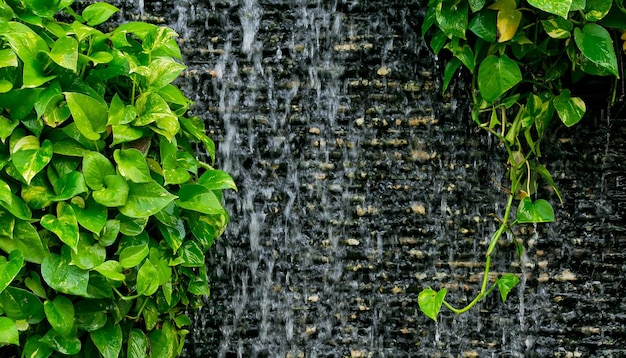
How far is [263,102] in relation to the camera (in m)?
1.29

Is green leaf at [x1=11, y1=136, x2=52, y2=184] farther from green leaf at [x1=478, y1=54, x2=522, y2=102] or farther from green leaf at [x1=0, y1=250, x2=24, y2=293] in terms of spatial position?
green leaf at [x1=478, y1=54, x2=522, y2=102]

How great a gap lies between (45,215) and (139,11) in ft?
2.06

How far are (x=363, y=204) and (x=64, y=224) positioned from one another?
0.65 meters

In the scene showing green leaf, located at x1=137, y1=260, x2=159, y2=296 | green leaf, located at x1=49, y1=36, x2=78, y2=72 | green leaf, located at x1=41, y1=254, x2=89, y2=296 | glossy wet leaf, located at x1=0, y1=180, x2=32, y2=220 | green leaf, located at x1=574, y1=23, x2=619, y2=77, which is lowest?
green leaf, located at x1=137, y1=260, x2=159, y2=296

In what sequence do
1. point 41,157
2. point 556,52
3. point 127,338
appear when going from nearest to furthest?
point 41,157 → point 127,338 → point 556,52

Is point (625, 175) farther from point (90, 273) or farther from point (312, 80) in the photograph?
point (90, 273)

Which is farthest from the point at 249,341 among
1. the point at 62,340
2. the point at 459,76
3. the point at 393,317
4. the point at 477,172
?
the point at 459,76

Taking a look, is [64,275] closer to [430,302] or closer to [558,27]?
[430,302]

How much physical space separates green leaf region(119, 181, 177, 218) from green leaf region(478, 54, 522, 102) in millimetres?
635

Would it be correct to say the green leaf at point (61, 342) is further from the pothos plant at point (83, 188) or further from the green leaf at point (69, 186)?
the green leaf at point (69, 186)

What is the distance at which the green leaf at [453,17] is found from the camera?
44.1 inches

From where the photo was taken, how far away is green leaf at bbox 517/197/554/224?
3.66 feet

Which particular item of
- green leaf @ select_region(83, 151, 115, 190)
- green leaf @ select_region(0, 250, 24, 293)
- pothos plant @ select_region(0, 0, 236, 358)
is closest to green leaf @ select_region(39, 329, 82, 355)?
pothos plant @ select_region(0, 0, 236, 358)

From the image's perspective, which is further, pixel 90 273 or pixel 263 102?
pixel 263 102
